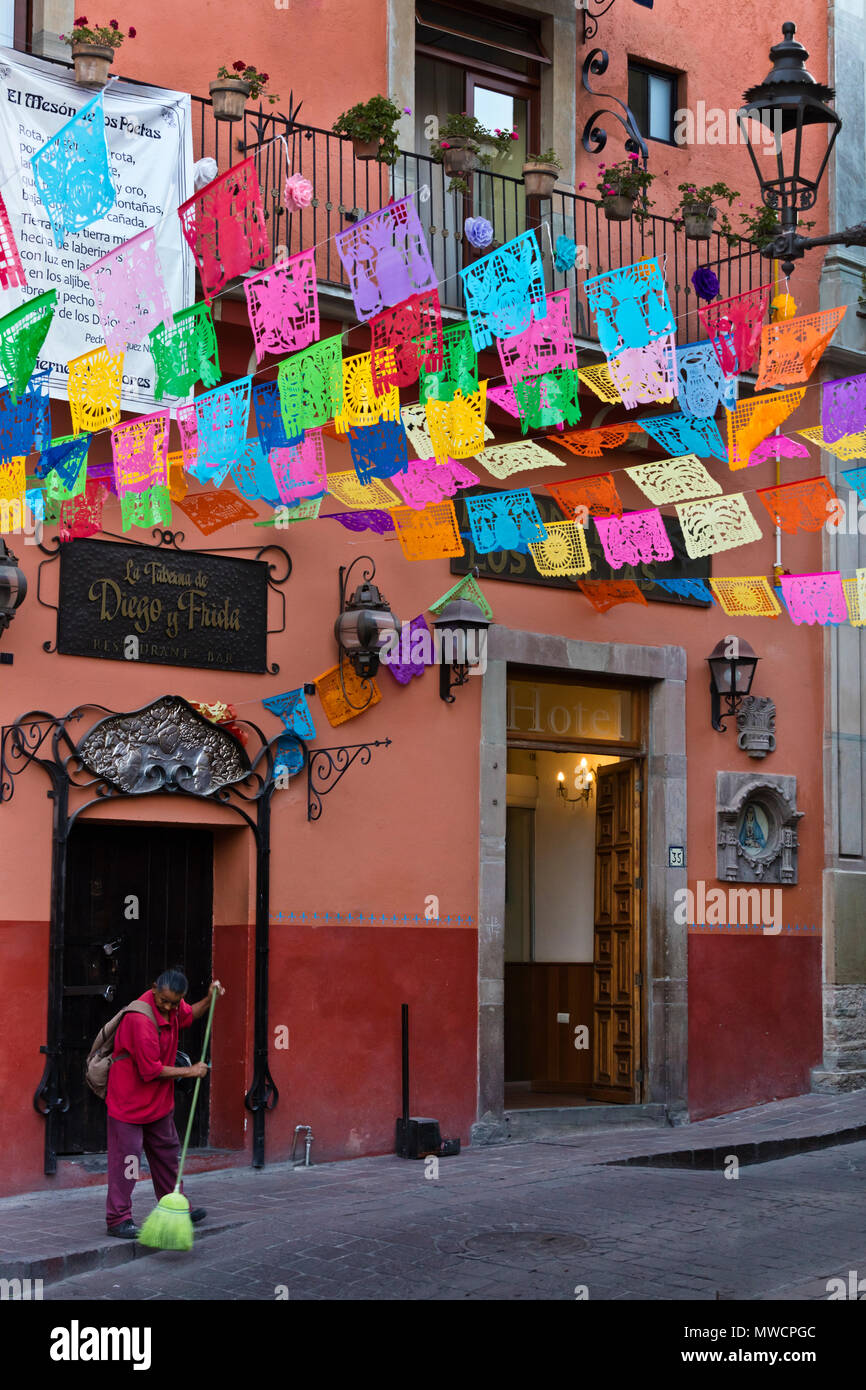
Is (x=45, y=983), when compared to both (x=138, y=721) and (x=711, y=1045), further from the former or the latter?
(x=711, y=1045)

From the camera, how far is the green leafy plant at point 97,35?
424 inches

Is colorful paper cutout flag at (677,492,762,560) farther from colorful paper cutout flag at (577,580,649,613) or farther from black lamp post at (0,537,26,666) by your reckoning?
black lamp post at (0,537,26,666)

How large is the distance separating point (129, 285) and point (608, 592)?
196 inches

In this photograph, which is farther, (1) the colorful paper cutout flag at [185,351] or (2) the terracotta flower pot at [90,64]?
(2) the terracotta flower pot at [90,64]

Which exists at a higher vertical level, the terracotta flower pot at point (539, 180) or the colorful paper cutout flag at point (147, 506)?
the terracotta flower pot at point (539, 180)

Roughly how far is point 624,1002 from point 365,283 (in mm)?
6685

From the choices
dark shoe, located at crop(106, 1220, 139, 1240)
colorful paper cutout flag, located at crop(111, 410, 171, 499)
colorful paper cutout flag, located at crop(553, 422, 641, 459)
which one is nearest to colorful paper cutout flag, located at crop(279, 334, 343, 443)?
colorful paper cutout flag, located at crop(111, 410, 171, 499)

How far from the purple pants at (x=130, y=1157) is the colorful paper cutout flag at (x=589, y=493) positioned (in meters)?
4.73

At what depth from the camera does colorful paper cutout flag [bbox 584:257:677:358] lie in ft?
33.0

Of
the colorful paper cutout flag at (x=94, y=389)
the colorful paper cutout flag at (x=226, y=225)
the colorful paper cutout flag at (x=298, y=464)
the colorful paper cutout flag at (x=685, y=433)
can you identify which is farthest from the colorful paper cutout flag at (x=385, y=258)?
the colorful paper cutout flag at (x=685, y=433)

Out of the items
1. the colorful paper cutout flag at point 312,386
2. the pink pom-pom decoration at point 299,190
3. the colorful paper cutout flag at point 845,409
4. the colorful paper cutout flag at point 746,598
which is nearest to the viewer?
the colorful paper cutout flag at point 312,386

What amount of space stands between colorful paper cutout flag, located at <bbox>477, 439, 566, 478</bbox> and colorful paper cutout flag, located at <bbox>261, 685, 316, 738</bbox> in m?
2.21

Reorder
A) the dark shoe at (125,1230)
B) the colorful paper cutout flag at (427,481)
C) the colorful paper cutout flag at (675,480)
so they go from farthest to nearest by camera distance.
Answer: the colorful paper cutout flag at (675,480), the colorful paper cutout flag at (427,481), the dark shoe at (125,1230)

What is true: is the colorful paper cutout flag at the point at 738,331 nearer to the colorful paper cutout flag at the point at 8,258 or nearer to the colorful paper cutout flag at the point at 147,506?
the colorful paper cutout flag at the point at 147,506
